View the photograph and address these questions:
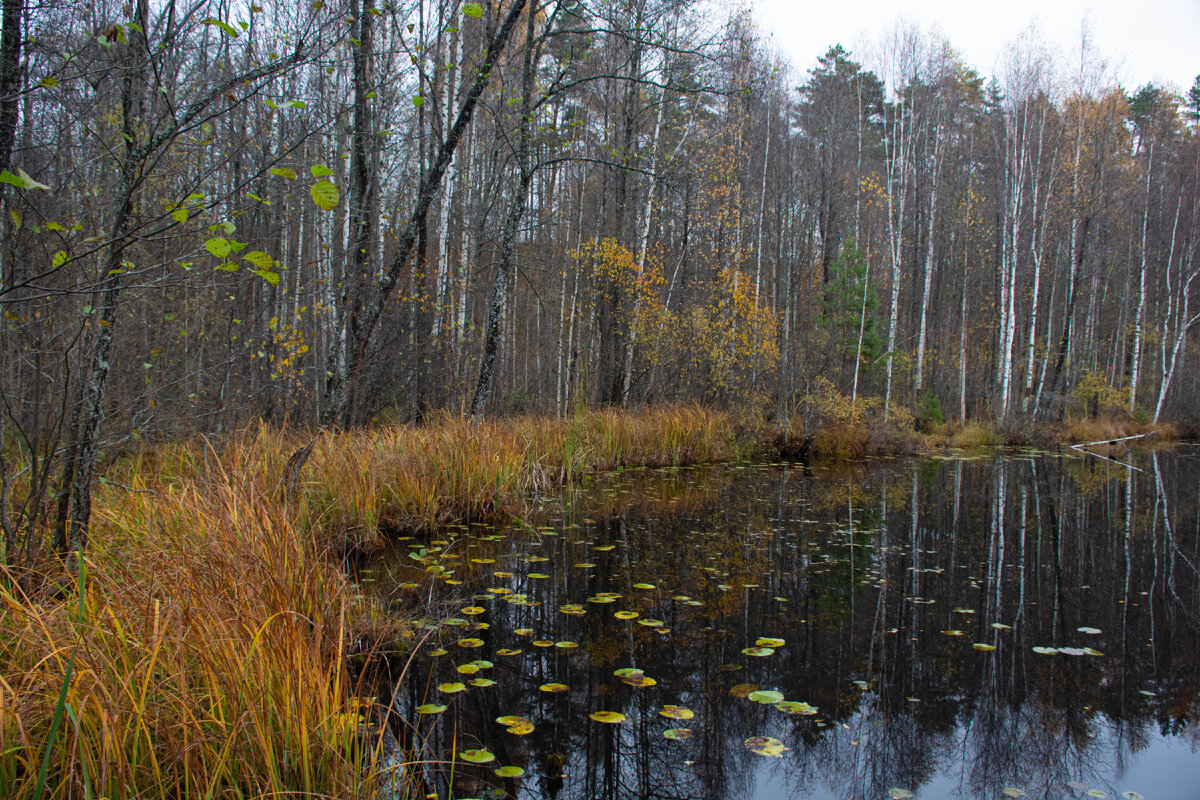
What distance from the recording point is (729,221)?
47.8 feet

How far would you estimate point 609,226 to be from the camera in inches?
561

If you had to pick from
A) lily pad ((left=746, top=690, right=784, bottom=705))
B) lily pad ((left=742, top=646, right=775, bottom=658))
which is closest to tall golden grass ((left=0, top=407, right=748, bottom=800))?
lily pad ((left=746, top=690, right=784, bottom=705))

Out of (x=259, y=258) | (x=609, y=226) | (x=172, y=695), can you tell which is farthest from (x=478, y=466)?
(x=609, y=226)

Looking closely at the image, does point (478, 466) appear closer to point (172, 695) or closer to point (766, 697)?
point (766, 697)

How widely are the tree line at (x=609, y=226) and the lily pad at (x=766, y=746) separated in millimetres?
2580

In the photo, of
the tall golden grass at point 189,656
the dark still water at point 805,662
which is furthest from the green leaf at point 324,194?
the dark still water at point 805,662

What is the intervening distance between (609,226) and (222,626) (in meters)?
13.0

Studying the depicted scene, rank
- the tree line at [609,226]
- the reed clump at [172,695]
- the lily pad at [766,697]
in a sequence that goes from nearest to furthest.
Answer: the reed clump at [172,695]
the lily pad at [766,697]
the tree line at [609,226]

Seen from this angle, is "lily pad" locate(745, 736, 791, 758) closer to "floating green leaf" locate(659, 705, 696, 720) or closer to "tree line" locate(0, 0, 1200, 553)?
"floating green leaf" locate(659, 705, 696, 720)

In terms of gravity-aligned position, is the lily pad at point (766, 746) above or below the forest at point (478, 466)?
below

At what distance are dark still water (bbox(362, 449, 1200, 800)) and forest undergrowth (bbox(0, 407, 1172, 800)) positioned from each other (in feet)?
1.51

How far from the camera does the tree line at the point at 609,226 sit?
5.65 m

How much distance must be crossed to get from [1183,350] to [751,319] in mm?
18565

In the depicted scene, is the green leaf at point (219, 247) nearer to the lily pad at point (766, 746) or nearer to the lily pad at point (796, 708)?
the lily pad at point (766, 746)
